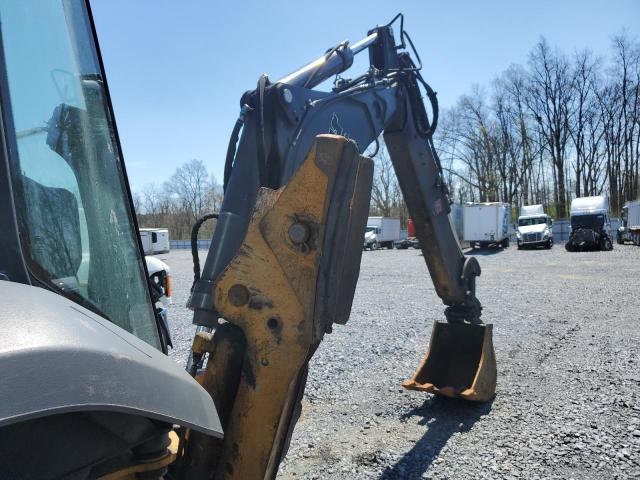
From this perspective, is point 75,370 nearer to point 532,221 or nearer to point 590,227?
point 590,227

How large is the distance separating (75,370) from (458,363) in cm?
406

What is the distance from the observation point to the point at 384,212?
57.2 meters

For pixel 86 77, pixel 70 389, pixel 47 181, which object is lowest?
pixel 70 389

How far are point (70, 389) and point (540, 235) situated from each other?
29965mm

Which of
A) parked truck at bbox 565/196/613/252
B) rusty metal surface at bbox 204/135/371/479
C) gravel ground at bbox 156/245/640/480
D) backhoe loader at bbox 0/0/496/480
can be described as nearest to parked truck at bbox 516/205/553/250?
parked truck at bbox 565/196/613/252

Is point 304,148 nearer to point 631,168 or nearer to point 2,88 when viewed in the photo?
point 2,88

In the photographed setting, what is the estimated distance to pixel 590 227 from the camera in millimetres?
26391

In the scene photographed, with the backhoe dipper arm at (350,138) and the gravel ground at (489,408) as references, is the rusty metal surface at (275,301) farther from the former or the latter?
the gravel ground at (489,408)

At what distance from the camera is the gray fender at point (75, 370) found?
0.93 m

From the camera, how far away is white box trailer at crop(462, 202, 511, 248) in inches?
1134

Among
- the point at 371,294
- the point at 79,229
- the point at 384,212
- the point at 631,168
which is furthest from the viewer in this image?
the point at 384,212

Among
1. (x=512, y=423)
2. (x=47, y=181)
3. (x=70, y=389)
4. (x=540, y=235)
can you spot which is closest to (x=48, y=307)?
(x=70, y=389)

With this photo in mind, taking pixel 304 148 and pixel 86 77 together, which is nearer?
pixel 86 77

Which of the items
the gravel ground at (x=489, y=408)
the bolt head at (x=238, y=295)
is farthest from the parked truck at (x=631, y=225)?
the bolt head at (x=238, y=295)
